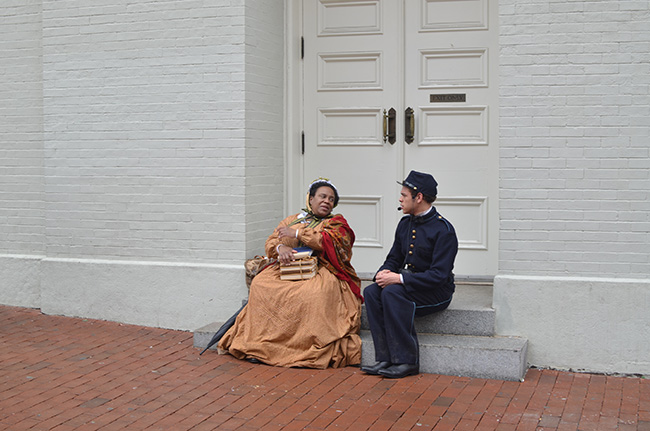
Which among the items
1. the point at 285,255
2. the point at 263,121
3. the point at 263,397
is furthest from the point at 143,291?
the point at 263,397

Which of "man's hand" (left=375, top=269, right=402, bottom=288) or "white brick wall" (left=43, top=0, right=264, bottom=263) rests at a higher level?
"white brick wall" (left=43, top=0, right=264, bottom=263)

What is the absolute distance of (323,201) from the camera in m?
6.54

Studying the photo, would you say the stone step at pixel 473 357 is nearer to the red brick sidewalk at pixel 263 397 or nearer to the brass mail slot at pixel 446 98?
the red brick sidewalk at pixel 263 397

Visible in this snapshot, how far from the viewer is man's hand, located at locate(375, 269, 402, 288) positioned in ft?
19.7

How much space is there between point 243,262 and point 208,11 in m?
2.18

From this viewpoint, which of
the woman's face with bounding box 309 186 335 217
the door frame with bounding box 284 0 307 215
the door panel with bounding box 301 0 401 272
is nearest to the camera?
the woman's face with bounding box 309 186 335 217

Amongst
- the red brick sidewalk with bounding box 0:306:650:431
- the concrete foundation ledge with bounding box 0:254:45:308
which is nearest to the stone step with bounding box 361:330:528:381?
the red brick sidewalk with bounding box 0:306:650:431

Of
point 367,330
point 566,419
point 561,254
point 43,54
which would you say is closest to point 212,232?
point 367,330

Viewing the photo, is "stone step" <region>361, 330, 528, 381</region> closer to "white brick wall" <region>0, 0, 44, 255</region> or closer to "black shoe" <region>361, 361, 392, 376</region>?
"black shoe" <region>361, 361, 392, 376</region>

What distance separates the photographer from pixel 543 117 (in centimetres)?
623

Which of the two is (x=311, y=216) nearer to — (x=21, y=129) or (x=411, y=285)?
(x=411, y=285)

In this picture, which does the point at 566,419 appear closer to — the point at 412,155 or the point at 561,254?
the point at 561,254

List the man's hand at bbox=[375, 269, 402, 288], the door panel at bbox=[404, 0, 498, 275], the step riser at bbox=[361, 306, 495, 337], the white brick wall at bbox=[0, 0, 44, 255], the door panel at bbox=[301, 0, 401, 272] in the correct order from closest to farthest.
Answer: the man's hand at bbox=[375, 269, 402, 288] < the step riser at bbox=[361, 306, 495, 337] < the door panel at bbox=[404, 0, 498, 275] < the door panel at bbox=[301, 0, 401, 272] < the white brick wall at bbox=[0, 0, 44, 255]

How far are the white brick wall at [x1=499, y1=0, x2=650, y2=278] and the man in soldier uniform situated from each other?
60cm
